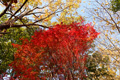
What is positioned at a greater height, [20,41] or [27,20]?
[27,20]

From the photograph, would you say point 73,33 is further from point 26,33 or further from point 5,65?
point 5,65

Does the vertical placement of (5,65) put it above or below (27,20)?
below

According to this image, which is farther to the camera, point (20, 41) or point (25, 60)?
point (20, 41)

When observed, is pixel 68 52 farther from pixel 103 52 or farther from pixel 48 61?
pixel 103 52

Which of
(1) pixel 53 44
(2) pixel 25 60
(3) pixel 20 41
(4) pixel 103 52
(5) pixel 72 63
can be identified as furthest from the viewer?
(3) pixel 20 41

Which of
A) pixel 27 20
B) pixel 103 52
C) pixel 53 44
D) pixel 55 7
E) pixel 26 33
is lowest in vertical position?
pixel 103 52

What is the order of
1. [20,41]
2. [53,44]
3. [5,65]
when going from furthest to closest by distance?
[20,41]
[5,65]
[53,44]

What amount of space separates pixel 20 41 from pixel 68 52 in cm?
Result: 701

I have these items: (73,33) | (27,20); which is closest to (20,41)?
(27,20)

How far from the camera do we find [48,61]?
5.81 m

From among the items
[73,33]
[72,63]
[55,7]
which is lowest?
[72,63]

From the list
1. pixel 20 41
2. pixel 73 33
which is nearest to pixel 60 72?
pixel 73 33

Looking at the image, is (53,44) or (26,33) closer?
(53,44)

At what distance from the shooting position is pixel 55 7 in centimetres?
1078
